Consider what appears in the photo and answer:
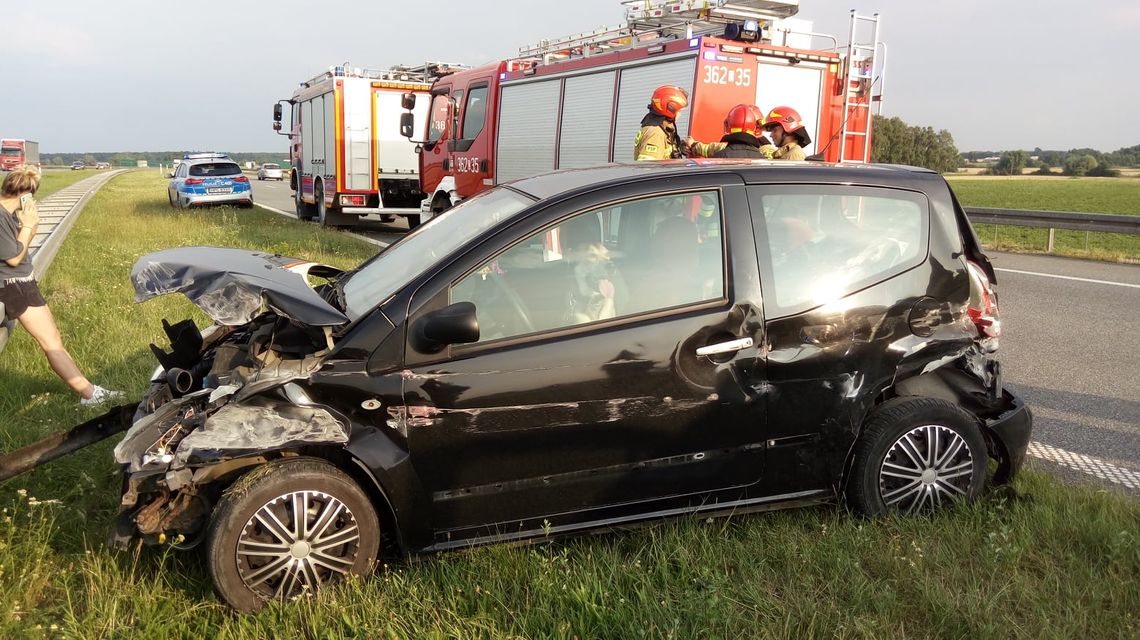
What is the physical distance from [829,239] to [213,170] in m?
21.6

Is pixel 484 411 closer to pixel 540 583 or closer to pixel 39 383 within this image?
pixel 540 583

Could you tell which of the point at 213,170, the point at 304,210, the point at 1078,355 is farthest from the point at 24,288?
the point at 213,170

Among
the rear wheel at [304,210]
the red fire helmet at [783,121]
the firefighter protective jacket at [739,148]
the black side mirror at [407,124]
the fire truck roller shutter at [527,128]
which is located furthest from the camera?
the rear wheel at [304,210]

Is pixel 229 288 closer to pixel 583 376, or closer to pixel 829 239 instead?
pixel 583 376

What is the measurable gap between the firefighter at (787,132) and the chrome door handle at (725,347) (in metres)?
4.61

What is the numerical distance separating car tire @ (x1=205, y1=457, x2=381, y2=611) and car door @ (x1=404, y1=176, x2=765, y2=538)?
0.29m

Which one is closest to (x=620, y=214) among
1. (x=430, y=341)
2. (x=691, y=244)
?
(x=691, y=244)

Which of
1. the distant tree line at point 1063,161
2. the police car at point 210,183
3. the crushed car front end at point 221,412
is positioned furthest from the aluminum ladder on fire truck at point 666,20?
the distant tree line at point 1063,161

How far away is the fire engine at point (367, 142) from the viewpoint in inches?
639

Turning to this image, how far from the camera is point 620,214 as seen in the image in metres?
3.39

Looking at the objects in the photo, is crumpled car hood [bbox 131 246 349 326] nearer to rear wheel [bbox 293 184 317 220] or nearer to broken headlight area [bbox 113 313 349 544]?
broken headlight area [bbox 113 313 349 544]

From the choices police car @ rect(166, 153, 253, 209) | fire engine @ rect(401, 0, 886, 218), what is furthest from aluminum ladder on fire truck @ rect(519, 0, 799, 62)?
police car @ rect(166, 153, 253, 209)

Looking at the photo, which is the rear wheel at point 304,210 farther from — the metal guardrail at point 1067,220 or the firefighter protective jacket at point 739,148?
the firefighter protective jacket at point 739,148

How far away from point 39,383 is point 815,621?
5308 mm
